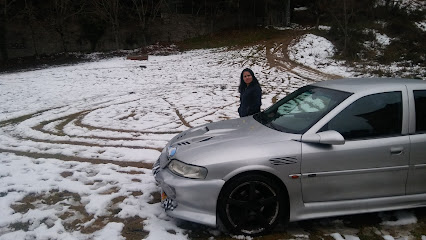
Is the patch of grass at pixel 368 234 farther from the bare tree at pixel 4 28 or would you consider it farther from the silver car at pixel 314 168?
the bare tree at pixel 4 28

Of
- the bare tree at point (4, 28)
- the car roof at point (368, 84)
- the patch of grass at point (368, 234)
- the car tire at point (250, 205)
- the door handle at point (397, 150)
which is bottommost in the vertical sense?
the patch of grass at point (368, 234)

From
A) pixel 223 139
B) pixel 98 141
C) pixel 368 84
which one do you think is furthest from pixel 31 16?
pixel 368 84

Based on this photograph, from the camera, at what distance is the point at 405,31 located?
2648 cm

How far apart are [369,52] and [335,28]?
5.47 metres

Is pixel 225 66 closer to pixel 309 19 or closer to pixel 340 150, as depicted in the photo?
pixel 340 150

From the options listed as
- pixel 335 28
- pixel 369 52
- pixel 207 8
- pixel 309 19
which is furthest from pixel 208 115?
pixel 309 19

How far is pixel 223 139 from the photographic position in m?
3.65

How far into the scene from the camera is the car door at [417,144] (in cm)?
347

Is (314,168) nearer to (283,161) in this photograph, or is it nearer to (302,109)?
(283,161)

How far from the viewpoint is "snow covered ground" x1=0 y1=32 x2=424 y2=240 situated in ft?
12.3

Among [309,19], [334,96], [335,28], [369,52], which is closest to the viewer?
[334,96]

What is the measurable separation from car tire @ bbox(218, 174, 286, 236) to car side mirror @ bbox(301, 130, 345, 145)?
57 centimetres

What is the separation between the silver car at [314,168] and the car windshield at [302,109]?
2cm

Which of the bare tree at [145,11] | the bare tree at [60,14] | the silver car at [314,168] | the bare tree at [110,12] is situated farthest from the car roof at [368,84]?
the bare tree at [145,11]
